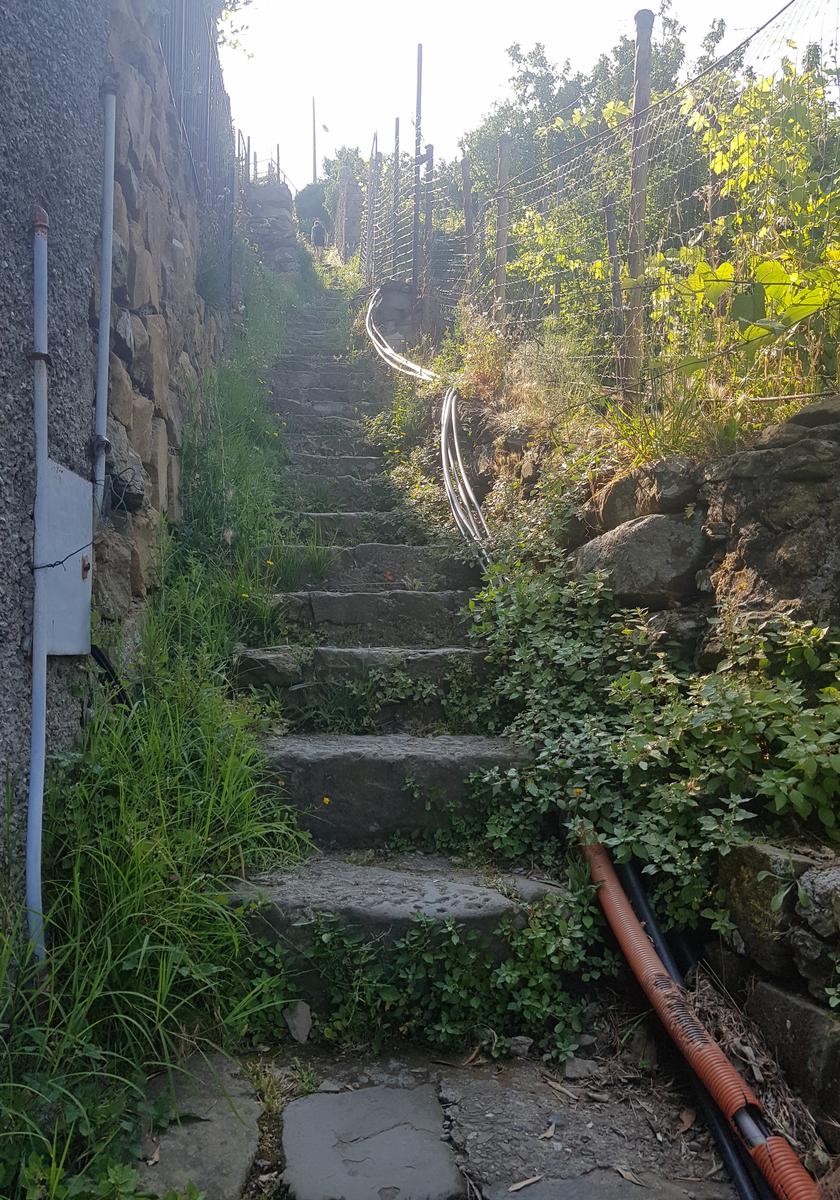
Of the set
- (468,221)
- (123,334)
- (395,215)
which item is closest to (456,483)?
(123,334)

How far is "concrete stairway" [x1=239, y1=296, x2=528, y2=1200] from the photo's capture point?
1.84 meters

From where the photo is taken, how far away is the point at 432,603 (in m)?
3.84

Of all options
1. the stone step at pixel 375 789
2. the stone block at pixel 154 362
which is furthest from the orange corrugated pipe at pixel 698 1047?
the stone block at pixel 154 362

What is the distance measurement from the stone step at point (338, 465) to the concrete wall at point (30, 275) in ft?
9.12

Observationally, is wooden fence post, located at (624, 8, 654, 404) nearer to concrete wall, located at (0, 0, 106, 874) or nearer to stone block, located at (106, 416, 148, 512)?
stone block, located at (106, 416, 148, 512)

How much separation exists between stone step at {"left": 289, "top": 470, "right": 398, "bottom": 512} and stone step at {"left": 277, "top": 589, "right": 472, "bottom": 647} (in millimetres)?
1270

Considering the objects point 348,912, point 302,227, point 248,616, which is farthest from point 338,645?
point 302,227

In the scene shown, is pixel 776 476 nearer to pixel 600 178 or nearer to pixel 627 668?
pixel 627 668

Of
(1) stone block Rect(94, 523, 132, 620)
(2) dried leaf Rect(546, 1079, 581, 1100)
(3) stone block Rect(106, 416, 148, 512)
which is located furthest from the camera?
(3) stone block Rect(106, 416, 148, 512)

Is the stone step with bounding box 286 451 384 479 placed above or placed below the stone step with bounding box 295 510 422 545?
above

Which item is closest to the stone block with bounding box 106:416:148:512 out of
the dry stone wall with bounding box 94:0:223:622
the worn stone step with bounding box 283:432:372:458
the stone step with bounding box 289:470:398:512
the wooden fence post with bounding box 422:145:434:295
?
the dry stone wall with bounding box 94:0:223:622

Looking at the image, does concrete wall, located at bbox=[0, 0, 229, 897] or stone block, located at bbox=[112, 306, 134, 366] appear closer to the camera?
concrete wall, located at bbox=[0, 0, 229, 897]

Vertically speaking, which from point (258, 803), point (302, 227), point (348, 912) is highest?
point (302, 227)

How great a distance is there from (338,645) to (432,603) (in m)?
0.48
